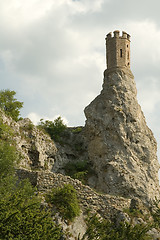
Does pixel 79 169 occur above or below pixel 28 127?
below

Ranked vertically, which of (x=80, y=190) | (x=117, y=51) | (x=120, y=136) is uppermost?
(x=117, y=51)

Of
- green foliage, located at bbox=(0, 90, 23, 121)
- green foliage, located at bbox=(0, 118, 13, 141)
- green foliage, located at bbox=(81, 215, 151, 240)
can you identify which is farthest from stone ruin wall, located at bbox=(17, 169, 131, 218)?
green foliage, located at bbox=(0, 90, 23, 121)

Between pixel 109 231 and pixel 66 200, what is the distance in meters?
3.31

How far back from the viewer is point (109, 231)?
1966cm

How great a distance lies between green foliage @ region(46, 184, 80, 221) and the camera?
20.4 meters

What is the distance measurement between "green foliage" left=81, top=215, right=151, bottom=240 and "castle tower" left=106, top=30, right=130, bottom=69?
24255mm

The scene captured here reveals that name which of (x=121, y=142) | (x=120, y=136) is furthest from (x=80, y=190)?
(x=120, y=136)

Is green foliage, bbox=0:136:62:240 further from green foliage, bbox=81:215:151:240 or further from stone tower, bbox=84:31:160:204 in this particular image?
stone tower, bbox=84:31:160:204

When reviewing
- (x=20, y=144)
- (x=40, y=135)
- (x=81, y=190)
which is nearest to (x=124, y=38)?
(x=40, y=135)

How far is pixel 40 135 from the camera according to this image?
120 feet

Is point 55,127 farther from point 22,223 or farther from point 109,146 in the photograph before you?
point 22,223

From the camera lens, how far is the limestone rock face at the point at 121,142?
3297 cm

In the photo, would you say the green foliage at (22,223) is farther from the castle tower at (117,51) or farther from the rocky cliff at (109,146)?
the castle tower at (117,51)

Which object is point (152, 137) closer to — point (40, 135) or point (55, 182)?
point (40, 135)
